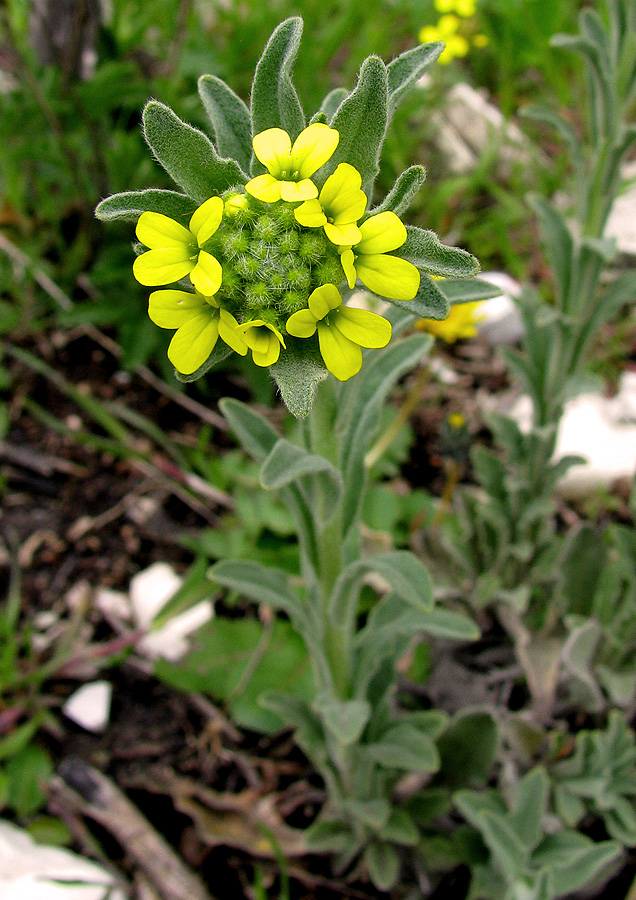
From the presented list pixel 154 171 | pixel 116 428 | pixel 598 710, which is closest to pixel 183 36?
pixel 154 171

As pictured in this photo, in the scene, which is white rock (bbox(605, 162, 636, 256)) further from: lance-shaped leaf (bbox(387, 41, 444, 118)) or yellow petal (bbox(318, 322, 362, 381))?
yellow petal (bbox(318, 322, 362, 381))

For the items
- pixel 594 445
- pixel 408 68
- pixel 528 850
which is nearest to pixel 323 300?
pixel 408 68

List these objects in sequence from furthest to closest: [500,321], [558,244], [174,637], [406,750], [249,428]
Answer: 1. [500,321]
2. [174,637]
3. [558,244]
4. [406,750]
5. [249,428]

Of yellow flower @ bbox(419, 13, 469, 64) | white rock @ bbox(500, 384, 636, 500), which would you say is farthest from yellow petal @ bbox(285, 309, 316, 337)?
yellow flower @ bbox(419, 13, 469, 64)

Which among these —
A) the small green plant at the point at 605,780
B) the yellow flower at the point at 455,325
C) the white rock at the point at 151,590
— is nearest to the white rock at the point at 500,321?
the yellow flower at the point at 455,325

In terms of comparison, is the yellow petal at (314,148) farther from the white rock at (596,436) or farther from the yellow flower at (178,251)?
the white rock at (596,436)

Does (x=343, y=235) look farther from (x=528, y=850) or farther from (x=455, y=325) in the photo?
(x=455, y=325)

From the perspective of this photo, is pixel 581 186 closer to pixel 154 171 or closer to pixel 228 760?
pixel 154 171
